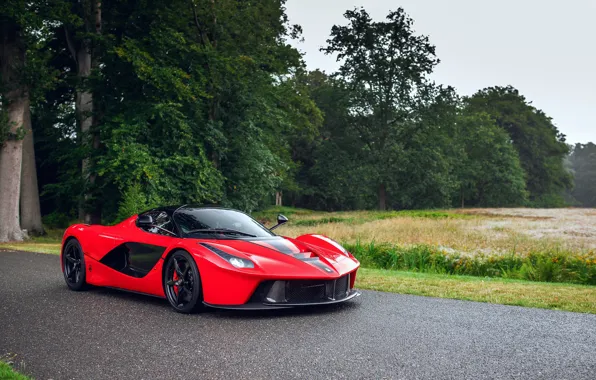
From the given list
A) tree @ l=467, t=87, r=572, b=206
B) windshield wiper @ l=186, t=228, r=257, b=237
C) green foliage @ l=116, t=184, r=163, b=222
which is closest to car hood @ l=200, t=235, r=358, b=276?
windshield wiper @ l=186, t=228, r=257, b=237

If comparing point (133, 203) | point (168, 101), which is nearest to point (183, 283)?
point (133, 203)

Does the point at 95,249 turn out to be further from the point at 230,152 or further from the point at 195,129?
the point at 230,152

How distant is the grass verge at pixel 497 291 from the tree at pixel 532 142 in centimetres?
6624

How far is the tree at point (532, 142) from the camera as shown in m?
74.3

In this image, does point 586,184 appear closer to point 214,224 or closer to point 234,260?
point 214,224

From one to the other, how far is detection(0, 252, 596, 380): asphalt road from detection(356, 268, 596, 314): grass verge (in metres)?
0.47

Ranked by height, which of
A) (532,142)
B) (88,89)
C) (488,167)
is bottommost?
(488,167)

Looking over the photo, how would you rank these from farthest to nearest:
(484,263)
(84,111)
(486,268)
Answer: (84,111)
(484,263)
(486,268)

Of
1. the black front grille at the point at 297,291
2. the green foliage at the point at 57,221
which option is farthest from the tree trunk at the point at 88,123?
the black front grille at the point at 297,291

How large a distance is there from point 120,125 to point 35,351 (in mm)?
19465

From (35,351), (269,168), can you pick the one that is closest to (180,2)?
(269,168)

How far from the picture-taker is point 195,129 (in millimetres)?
26266

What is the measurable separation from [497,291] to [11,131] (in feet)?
66.4

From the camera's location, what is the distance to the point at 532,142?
2938 inches
